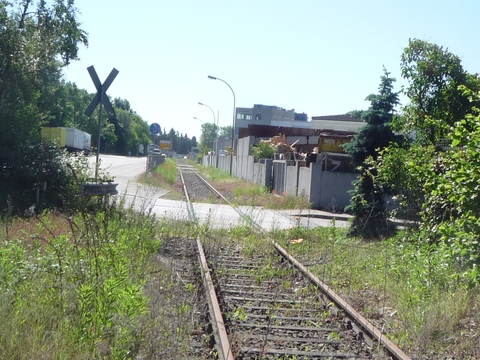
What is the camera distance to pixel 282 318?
817 cm

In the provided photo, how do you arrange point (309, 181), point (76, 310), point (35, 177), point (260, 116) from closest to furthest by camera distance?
1. point (76, 310)
2. point (35, 177)
3. point (309, 181)
4. point (260, 116)

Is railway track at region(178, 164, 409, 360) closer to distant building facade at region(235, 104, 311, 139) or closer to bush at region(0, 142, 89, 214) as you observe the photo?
bush at region(0, 142, 89, 214)

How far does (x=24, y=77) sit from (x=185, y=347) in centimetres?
1322

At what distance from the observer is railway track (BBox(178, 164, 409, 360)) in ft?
22.1

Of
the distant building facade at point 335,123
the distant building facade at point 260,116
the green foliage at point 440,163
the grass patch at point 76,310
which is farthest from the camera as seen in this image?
the distant building facade at point 260,116

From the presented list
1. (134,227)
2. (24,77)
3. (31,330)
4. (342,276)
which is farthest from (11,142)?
(31,330)

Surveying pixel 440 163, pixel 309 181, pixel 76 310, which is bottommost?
pixel 76 310

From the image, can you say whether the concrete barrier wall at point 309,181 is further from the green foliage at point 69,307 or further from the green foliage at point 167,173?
the green foliage at point 69,307

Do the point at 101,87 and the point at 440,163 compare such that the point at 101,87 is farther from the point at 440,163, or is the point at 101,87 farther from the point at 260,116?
the point at 260,116

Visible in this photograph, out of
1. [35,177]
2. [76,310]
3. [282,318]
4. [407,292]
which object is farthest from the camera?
[35,177]

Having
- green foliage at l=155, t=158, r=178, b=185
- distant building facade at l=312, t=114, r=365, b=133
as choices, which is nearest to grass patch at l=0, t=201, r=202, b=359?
green foliage at l=155, t=158, r=178, b=185

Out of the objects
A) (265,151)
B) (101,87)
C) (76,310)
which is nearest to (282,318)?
(76,310)

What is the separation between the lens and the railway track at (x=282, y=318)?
6.75m

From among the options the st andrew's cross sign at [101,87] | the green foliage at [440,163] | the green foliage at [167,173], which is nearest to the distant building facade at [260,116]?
the green foliage at [167,173]
